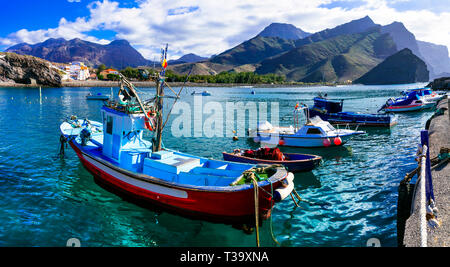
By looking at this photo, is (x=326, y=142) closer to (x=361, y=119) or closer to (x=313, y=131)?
(x=313, y=131)

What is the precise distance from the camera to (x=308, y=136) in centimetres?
2331

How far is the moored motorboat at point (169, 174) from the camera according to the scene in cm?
960

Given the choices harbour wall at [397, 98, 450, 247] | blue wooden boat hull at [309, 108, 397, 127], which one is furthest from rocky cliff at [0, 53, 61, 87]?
harbour wall at [397, 98, 450, 247]

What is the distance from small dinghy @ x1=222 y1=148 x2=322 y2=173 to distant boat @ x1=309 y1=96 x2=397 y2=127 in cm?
2055

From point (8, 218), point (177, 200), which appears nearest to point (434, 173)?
point (177, 200)

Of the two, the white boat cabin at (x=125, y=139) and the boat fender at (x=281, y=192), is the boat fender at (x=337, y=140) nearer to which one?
the boat fender at (x=281, y=192)

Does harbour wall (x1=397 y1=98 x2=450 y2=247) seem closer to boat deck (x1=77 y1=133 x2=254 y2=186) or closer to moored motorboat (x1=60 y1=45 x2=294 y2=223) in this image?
moored motorboat (x1=60 y1=45 x2=294 y2=223)

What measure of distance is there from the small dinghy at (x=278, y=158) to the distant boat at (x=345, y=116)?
67.4 feet

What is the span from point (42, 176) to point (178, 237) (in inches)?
476

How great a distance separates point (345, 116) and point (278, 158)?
25.7 m

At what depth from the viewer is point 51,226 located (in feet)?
34.3

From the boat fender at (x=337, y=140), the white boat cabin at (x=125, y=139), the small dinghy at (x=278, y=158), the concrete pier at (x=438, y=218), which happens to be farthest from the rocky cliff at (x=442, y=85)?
the white boat cabin at (x=125, y=139)

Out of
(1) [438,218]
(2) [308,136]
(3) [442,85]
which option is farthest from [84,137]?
(3) [442,85]

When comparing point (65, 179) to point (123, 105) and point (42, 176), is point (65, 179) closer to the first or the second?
point (42, 176)
